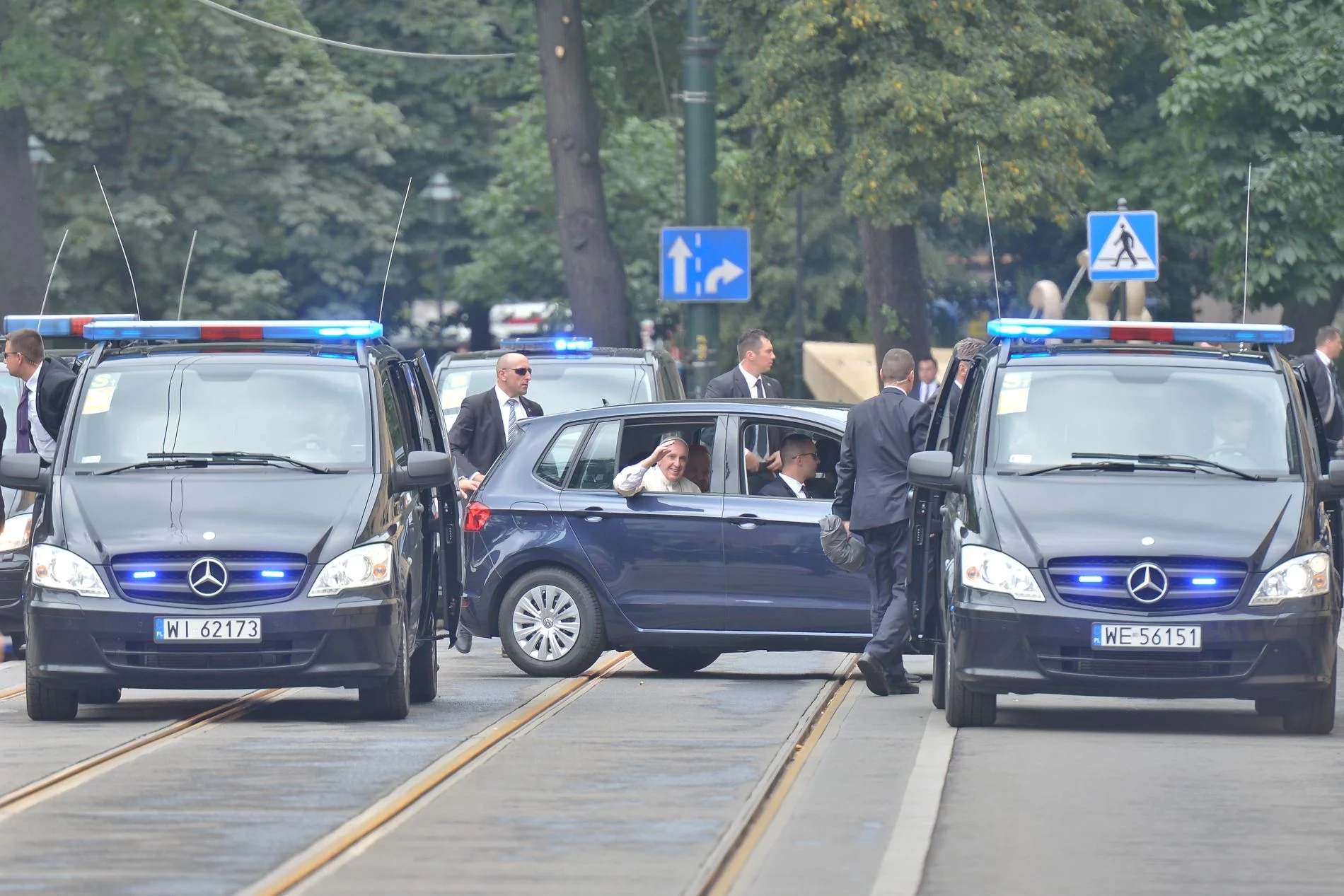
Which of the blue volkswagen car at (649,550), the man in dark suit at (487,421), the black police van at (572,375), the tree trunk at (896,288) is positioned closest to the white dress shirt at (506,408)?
the man in dark suit at (487,421)

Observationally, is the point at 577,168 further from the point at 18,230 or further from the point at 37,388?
the point at 37,388

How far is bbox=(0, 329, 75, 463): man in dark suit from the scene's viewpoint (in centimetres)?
1580

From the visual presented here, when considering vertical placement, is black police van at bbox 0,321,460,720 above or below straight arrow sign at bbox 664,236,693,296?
below

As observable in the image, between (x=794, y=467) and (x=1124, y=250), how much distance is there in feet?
30.0

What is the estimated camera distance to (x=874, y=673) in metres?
13.4

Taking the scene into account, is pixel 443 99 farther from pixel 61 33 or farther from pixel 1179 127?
pixel 1179 127

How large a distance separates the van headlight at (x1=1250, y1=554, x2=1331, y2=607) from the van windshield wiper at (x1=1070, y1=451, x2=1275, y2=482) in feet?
1.86

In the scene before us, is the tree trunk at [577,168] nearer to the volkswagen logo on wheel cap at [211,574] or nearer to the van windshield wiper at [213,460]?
the van windshield wiper at [213,460]

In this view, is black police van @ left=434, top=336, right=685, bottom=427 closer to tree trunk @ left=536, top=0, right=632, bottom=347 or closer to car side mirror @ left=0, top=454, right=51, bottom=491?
car side mirror @ left=0, top=454, right=51, bottom=491

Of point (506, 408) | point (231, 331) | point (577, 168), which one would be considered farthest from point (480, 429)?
point (577, 168)

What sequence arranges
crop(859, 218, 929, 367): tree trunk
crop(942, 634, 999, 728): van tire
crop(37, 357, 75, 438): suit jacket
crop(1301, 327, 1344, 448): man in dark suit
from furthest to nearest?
crop(859, 218, 929, 367): tree trunk < crop(1301, 327, 1344, 448): man in dark suit < crop(37, 357, 75, 438): suit jacket < crop(942, 634, 999, 728): van tire

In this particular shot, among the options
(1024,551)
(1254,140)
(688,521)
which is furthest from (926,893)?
(1254,140)

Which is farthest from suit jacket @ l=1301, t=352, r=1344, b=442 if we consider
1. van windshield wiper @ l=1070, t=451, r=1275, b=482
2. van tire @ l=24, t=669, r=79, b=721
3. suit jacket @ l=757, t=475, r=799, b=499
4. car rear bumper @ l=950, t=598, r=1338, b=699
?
van tire @ l=24, t=669, r=79, b=721

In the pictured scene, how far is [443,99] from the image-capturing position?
153 feet
